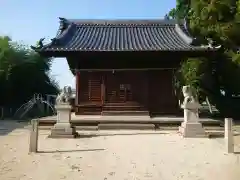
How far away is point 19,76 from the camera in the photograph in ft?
96.4

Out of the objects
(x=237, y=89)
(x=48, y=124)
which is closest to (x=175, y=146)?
(x=48, y=124)

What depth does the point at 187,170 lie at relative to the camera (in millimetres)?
6812

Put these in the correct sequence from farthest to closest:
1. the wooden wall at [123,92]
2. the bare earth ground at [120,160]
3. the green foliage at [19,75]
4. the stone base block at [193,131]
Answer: the green foliage at [19,75] → the wooden wall at [123,92] → the stone base block at [193,131] → the bare earth ground at [120,160]

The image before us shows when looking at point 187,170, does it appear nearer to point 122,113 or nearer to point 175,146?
point 175,146

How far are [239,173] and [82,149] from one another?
4.45m

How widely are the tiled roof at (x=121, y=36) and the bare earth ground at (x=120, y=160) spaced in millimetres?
5454

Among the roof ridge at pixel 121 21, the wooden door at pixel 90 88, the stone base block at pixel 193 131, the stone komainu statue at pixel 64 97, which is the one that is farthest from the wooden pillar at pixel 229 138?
the roof ridge at pixel 121 21

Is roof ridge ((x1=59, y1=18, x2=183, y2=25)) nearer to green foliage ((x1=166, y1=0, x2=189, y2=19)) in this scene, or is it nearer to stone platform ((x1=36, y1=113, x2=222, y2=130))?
stone platform ((x1=36, y1=113, x2=222, y2=130))

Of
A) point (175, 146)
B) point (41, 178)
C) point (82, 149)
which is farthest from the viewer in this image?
point (175, 146)

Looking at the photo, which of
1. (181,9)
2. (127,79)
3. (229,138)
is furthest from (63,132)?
(181,9)

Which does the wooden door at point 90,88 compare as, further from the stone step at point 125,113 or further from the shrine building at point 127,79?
the stone step at point 125,113

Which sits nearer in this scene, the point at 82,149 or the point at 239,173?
the point at 239,173

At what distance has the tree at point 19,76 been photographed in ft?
94.2

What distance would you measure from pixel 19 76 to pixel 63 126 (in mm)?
19181
